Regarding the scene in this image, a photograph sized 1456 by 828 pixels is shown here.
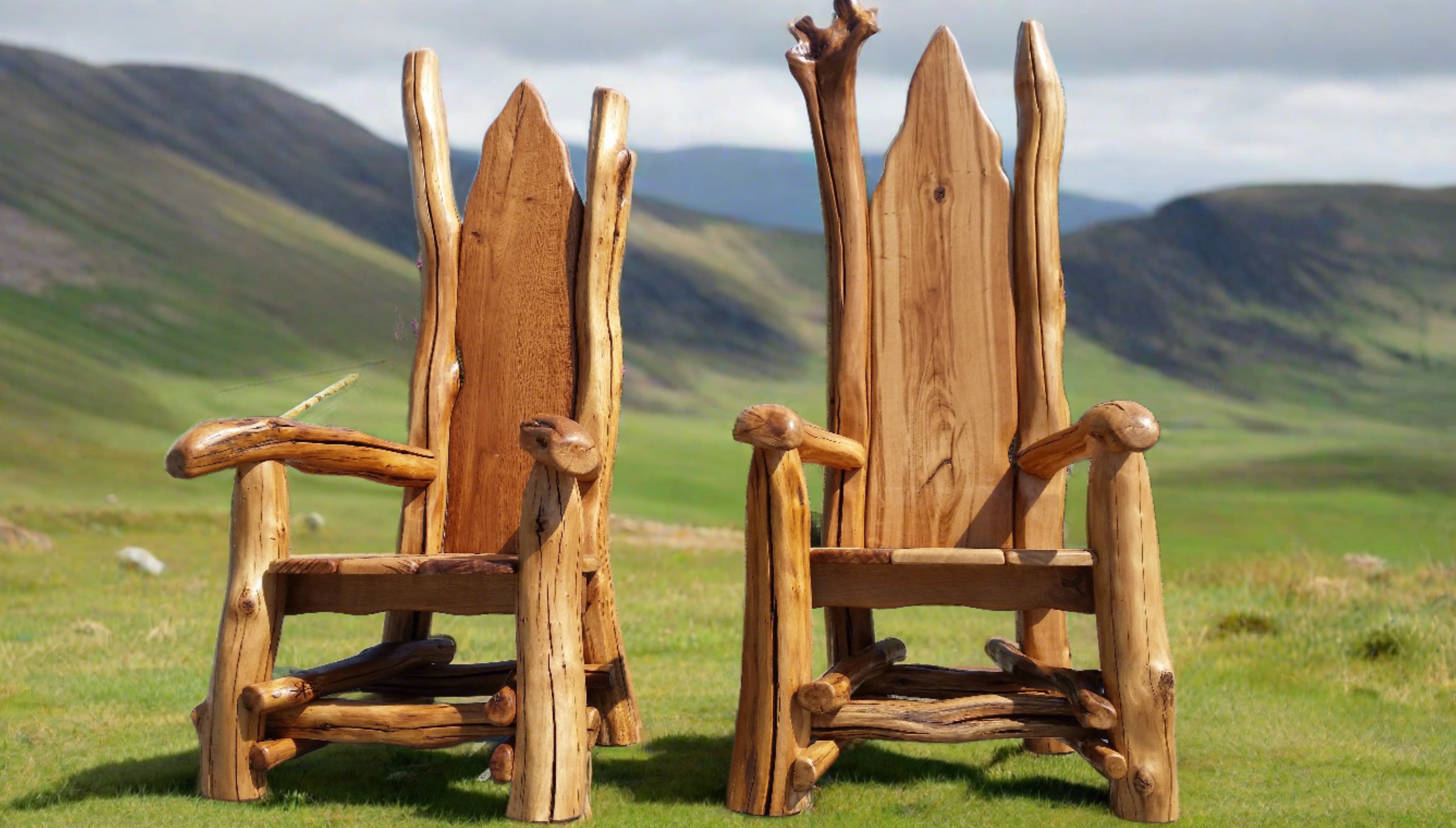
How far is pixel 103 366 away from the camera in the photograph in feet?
153

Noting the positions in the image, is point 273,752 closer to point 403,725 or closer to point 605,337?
point 403,725

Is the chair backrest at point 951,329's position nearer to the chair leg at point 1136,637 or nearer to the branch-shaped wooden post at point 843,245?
the branch-shaped wooden post at point 843,245

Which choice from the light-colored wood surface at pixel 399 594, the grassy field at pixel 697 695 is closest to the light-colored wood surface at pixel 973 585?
the grassy field at pixel 697 695

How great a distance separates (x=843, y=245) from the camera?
4.66 metres

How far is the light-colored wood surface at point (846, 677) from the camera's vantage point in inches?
146

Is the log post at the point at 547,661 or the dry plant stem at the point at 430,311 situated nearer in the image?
the log post at the point at 547,661

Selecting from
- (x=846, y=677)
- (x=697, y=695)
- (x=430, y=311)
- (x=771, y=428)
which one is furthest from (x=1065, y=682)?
(x=430, y=311)

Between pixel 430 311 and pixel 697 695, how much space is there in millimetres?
2031

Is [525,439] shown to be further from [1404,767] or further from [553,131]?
[1404,767]

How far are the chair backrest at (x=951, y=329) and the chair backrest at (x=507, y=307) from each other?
88cm

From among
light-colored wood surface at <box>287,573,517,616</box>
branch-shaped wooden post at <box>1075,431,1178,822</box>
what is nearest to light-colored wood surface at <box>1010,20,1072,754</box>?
A: branch-shaped wooden post at <box>1075,431,1178,822</box>

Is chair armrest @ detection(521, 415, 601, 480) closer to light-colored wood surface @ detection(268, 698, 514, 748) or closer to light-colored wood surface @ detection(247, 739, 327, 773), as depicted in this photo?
light-colored wood surface @ detection(268, 698, 514, 748)

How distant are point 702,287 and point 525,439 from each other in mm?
91058

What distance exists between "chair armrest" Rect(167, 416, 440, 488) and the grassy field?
128mm
